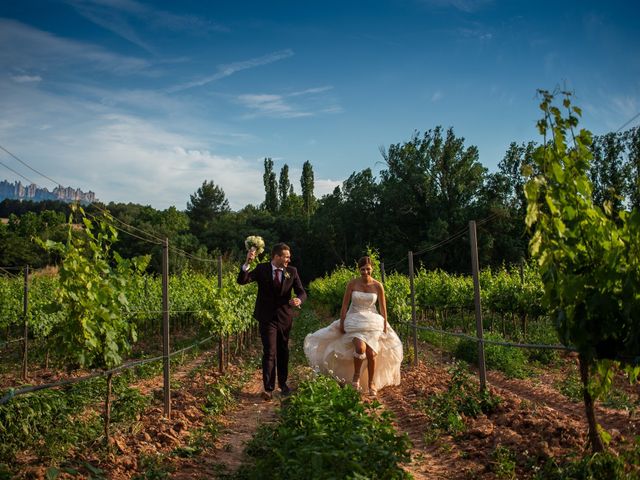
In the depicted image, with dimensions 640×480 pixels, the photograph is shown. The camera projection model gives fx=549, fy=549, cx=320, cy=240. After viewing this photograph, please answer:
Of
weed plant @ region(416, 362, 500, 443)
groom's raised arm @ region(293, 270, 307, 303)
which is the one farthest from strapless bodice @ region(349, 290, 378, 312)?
weed plant @ region(416, 362, 500, 443)

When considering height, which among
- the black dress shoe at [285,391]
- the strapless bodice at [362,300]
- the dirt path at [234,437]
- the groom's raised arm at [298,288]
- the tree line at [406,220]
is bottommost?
the dirt path at [234,437]

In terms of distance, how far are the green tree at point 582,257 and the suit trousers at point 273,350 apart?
14.6 feet

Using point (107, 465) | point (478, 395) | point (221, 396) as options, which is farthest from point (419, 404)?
point (107, 465)

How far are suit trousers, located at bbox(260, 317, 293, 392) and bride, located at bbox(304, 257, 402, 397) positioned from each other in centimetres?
71

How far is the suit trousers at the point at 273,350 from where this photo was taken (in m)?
7.54

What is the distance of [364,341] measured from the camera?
7.90 m

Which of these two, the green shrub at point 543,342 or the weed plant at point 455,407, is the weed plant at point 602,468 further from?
the green shrub at point 543,342

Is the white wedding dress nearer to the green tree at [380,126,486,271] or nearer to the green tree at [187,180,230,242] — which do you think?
the green tree at [380,126,486,271]

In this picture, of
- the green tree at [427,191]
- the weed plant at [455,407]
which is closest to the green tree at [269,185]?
the green tree at [427,191]

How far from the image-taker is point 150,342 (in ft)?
54.5

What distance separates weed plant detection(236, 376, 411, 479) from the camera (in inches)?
140

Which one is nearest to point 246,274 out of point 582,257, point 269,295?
point 269,295

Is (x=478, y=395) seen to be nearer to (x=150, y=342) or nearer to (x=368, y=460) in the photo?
(x=368, y=460)

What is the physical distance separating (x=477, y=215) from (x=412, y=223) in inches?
244
